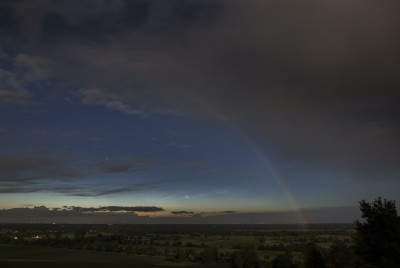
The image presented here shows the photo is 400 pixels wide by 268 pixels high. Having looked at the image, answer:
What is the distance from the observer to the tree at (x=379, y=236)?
42.3 m

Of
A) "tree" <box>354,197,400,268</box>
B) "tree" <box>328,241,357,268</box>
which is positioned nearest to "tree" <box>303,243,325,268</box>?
"tree" <box>328,241,357,268</box>

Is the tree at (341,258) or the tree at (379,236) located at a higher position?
the tree at (379,236)

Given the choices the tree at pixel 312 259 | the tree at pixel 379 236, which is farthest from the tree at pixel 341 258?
the tree at pixel 379 236

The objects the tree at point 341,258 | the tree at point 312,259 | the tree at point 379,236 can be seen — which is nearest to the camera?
the tree at point 379,236

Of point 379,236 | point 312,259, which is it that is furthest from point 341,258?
point 379,236

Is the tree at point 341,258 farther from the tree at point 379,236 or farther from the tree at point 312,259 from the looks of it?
the tree at point 379,236

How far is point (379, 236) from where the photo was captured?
44.4 metres

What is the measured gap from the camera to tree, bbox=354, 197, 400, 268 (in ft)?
139

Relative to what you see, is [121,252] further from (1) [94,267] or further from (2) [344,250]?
(2) [344,250]

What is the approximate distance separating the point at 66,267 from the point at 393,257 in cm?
11132

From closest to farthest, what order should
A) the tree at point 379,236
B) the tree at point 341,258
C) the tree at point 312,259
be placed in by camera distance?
the tree at point 379,236 → the tree at point 312,259 → the tree at point 341,258

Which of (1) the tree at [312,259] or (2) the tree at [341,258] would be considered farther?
(2) the tree at [341,258]

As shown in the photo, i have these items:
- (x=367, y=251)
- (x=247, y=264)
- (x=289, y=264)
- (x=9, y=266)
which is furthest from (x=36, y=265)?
(x=367, y=251)

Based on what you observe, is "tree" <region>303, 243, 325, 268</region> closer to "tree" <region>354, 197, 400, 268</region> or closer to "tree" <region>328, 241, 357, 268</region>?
"tree" <region>328, 241, 357, 268</region>
